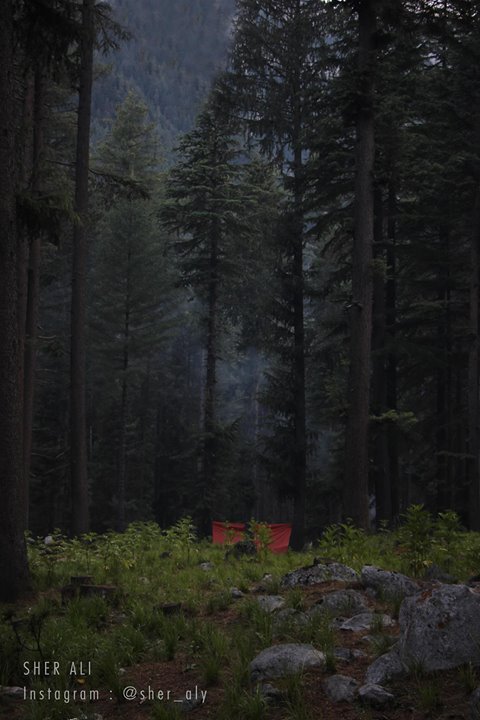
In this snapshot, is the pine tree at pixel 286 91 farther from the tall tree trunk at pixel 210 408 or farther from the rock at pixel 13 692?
the rock at pixel 13 692

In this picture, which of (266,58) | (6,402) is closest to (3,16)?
(6,402)

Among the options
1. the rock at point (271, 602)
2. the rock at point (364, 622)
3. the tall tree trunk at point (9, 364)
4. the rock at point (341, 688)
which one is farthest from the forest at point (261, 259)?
the rock at point (341, 688)

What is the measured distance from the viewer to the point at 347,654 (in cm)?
474

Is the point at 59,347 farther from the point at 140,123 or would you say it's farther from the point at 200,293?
the point at 140,123

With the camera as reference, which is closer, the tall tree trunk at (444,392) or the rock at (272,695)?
the rock at (272,695)

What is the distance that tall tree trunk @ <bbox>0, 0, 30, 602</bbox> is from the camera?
7340mm

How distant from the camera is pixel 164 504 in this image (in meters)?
35.5

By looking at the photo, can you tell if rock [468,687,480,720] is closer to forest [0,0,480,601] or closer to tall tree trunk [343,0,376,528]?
forest [0,0,480,601]

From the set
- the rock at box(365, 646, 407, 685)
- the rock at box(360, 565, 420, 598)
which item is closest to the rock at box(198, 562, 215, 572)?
the rock at box(360, 565, 420, 598)

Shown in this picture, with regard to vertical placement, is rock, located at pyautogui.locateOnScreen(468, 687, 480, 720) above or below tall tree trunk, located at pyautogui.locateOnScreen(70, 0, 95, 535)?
below

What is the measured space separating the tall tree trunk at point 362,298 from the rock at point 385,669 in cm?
690

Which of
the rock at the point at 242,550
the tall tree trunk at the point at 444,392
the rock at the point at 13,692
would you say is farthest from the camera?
the tall tree trunk at the point at 444,392

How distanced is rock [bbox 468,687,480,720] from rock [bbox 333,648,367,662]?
4.16ft

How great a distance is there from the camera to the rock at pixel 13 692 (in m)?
4.68
